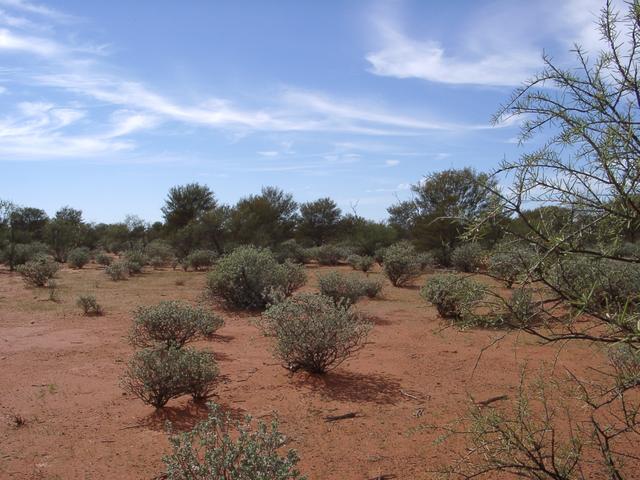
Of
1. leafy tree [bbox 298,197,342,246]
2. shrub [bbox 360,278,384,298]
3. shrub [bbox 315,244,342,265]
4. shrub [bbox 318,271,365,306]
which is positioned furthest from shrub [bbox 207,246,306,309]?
leafy tree [bbox 298,197,342,246]

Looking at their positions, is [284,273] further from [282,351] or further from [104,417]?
[104,417]

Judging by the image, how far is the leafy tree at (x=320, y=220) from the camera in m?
41.4

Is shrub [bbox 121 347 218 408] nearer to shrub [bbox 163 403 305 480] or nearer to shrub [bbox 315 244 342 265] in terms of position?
shrub [bbox 163 403 305 480]

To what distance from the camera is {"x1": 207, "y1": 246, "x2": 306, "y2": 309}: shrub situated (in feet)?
49.2

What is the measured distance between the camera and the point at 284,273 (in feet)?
51.4

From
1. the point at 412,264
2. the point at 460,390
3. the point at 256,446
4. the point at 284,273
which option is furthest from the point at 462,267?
the point at 256,446

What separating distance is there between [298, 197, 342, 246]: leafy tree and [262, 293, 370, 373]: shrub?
33432 millimetres

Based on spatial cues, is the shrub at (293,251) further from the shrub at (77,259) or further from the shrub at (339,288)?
the shrub at (339,288)

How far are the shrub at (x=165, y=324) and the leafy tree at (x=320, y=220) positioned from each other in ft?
104

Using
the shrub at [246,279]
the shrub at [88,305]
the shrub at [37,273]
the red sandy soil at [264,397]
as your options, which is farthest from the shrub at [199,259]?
the red sandy soil at [264,397]

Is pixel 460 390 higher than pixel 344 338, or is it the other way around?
pixel 344 338

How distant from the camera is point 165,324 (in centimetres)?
905

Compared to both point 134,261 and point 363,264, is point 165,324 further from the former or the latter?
point 134,261

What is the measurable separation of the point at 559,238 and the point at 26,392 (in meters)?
7.22
